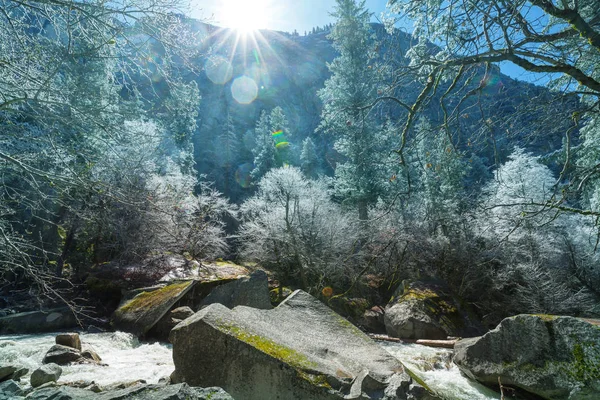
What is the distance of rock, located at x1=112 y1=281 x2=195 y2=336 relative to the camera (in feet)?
27.6

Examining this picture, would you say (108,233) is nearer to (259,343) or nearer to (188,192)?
(188,192)

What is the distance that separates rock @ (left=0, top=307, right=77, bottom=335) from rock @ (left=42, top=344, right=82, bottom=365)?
4.13 meters

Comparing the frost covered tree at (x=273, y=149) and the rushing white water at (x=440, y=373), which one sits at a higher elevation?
the frost covered tree at (x=273, y=149)

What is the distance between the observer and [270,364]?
3.32 m

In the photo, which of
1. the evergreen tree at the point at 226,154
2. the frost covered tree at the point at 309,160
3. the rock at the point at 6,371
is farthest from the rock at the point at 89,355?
the evergreen tree at the point at 226,154

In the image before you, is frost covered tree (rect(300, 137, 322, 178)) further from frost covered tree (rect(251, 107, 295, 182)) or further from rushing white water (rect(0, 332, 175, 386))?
rushing white water (rect(0, 332, 175, 386))

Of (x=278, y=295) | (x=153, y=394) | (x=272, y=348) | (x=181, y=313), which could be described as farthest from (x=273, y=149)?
(x=153, y=394)

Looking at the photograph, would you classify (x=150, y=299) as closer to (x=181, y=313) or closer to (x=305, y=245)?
(x=181, y=313)

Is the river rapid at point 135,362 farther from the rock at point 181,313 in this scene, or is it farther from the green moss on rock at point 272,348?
the green moss on rock at point 272,348

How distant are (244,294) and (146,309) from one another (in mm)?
2774

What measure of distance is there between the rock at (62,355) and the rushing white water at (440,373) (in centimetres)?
602

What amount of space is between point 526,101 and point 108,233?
16.2m

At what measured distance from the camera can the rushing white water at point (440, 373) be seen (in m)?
4.96

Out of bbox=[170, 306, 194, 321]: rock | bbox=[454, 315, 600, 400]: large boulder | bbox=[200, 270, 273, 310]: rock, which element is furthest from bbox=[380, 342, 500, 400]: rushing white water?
bbox=[170, 306, 194, 321]: rock
